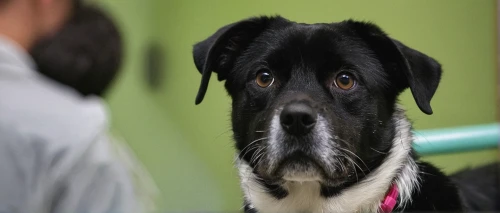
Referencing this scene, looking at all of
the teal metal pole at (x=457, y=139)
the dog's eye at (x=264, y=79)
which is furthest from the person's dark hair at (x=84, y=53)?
the teal metal pole at (x=457, y=139)

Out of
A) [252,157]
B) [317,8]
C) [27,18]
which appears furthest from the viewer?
[252,157]

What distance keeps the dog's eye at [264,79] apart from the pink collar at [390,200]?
11.2 inches

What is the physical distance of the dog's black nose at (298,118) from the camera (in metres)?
0.99

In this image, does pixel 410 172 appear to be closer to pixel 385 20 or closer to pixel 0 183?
pixel 385 20

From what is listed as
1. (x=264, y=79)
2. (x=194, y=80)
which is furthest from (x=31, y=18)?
(x=264, y=79)

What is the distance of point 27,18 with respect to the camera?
0.97 metres

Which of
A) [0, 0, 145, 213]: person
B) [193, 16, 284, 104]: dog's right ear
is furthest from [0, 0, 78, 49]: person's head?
[193, 16, 284, 104]: dog's right ear

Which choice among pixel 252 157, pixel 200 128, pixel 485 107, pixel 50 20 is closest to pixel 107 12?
pixel 50 20

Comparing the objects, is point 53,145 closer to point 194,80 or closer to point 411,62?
point 194,80

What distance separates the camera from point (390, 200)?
3.58ft

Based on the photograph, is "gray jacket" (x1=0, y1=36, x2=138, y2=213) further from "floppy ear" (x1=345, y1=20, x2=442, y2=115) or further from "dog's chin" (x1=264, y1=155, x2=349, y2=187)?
"floppy ear" (x1=345, y1=20, x2=442, y2=115)

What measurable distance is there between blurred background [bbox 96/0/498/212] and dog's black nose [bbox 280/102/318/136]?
4.3 inches

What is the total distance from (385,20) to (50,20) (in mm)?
486

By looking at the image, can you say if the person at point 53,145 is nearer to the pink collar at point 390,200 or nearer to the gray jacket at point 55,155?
the gray jacket at point 55,155
